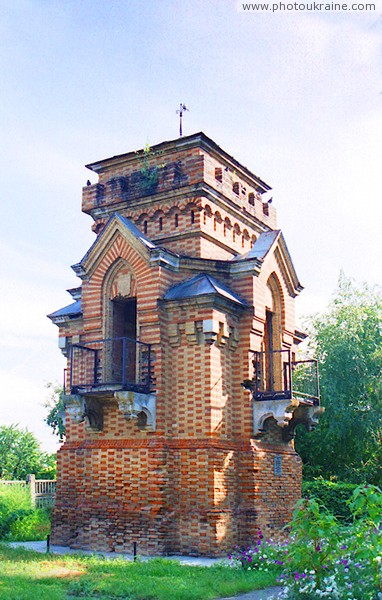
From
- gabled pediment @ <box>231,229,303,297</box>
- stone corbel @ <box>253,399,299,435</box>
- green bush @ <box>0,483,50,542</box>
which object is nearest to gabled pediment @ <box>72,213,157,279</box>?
gabled pediment @ <box>231,229,303,297</box>

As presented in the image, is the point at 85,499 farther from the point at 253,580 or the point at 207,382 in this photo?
the point at 253,580

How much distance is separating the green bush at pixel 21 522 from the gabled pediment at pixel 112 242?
257 inches

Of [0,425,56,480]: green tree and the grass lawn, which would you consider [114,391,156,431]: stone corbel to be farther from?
[0,425,56,480]: green tree

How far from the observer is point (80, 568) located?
467 inches

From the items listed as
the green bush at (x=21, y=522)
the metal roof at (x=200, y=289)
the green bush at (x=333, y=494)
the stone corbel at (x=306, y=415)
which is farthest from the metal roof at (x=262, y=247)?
the green bush at (x=21, y=522)

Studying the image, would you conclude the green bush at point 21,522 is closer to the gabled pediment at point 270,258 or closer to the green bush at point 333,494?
the green bush at point 333,494

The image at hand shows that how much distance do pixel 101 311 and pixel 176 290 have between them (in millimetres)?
2089

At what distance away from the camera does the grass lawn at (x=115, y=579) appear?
953cm

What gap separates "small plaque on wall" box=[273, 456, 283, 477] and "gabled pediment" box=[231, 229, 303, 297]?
4.37m

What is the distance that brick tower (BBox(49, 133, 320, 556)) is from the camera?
14305mm

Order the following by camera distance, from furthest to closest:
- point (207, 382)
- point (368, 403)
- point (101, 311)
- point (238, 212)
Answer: point (368, 403), point (238, 212), point (101, 311), point (207, 382)

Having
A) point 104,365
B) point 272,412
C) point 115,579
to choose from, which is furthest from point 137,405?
point 115,579

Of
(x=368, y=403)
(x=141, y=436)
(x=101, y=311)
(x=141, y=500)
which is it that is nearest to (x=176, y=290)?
(x=101, y=311)

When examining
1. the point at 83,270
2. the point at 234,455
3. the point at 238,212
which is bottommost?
the point at 234,455
